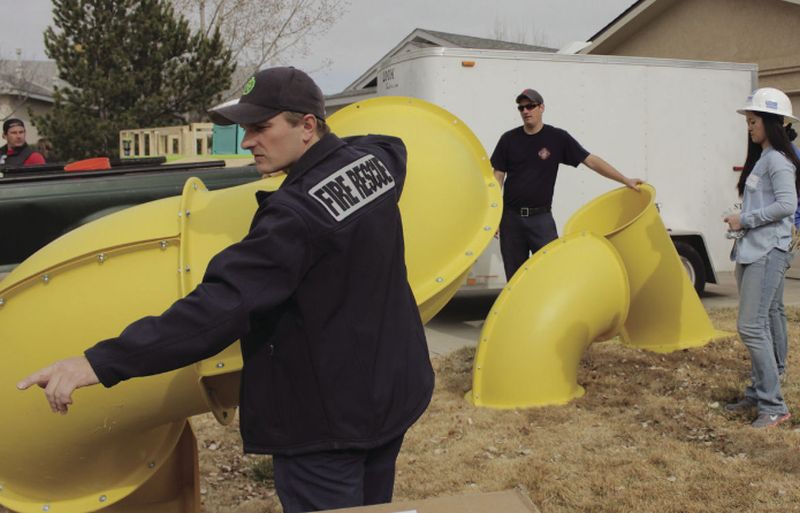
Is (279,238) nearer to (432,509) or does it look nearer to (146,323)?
(146,323)

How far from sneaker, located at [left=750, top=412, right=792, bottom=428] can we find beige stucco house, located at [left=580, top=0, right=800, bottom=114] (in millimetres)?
11493

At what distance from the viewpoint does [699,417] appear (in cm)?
526

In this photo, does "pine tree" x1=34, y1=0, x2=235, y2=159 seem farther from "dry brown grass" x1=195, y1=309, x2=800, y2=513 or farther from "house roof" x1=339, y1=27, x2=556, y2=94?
"dry brown grass" x1=195, y1=309, x2=800, y2=513

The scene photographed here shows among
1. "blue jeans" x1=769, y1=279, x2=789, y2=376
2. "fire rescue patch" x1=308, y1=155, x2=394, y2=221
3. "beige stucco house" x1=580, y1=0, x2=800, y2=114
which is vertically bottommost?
"blue jeans" x1=769, y1=279, x2=789, y2=376

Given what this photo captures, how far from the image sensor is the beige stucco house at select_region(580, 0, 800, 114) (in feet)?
49.2

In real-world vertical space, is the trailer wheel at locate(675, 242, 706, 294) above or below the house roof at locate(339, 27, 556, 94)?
below

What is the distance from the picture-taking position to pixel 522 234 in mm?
7117

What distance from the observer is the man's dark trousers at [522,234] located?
7012 millimetres

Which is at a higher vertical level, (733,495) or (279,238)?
(279,238)

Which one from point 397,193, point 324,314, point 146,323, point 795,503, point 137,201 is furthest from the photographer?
point 137,201

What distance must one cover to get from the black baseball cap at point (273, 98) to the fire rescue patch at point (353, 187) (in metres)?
0.20

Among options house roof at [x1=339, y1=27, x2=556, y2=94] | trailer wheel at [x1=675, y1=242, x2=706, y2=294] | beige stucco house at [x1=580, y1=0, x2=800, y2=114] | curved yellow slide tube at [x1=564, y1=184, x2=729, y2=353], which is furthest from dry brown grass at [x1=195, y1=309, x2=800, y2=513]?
house roof at [x1=339, y1=27, x2=556, y2=94]

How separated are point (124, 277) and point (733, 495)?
313cm

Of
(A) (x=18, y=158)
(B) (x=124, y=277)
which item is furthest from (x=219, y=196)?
(A) (x=18, y=158)
